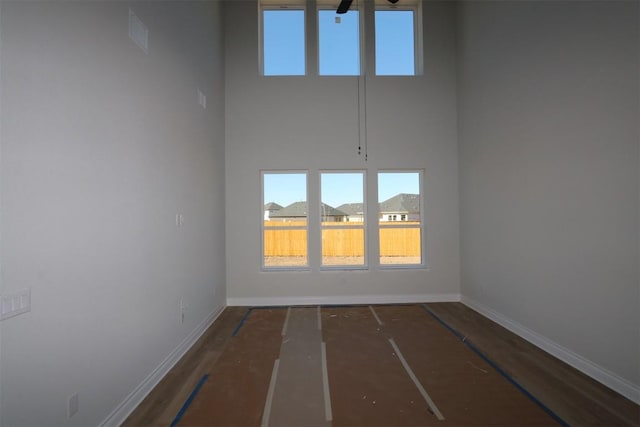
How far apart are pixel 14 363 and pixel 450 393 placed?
9.33 feet

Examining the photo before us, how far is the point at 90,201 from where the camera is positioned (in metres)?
1.95

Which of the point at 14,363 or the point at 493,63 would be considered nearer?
the point at 14,363

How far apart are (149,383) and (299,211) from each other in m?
3.31

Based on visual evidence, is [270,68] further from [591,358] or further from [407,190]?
[591,358]

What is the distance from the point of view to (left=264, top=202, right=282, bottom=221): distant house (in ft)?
17.3

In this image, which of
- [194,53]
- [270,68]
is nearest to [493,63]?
[270,68]

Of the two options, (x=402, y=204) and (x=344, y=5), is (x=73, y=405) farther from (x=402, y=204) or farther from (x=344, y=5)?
(x=344, y=5)

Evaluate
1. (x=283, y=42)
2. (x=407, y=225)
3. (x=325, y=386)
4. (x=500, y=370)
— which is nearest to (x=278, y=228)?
(x=407, y=225)

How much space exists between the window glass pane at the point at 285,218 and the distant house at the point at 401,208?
4.59 feet

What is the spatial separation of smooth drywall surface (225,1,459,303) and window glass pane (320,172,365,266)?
0.18 meters

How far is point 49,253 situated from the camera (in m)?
1.63

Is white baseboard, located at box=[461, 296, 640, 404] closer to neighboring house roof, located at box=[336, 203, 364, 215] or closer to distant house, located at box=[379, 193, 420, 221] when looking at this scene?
distant house, located at box=[379, 193, 420, 221]

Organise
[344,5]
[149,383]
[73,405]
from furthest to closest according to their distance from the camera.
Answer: [344,5]
[149,383]
[73,405]

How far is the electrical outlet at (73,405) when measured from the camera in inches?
68.6
